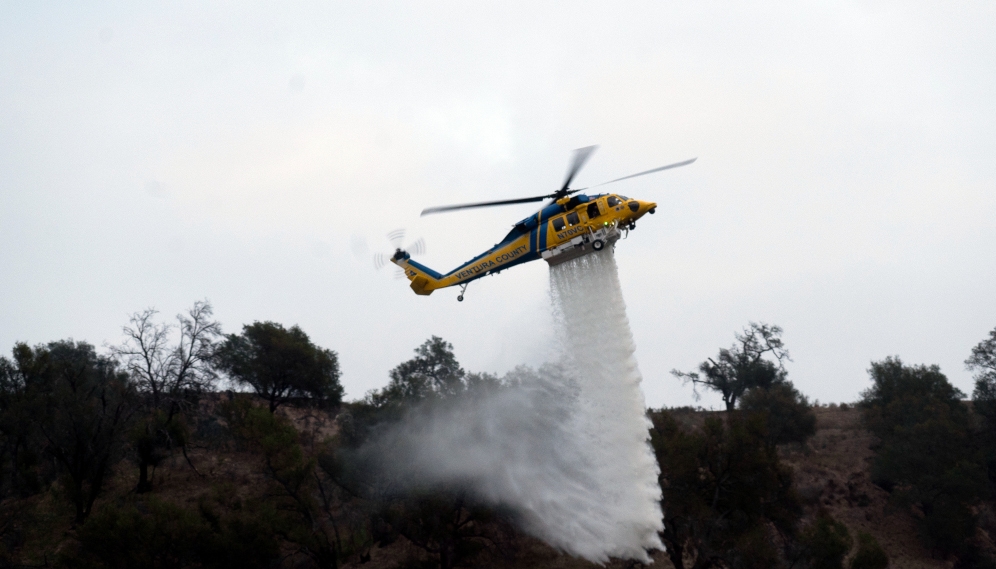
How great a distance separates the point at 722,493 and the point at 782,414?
17.9m

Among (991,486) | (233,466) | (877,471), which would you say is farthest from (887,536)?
(233,466)

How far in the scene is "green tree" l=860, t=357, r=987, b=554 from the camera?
46.8m

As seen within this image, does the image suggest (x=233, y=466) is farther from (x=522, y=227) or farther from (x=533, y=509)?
(x=522, y=227)

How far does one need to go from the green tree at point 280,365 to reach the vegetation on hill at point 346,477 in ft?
0.45

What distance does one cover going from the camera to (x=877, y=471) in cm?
5225

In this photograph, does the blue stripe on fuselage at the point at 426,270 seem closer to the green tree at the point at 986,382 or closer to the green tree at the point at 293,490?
the green tree at the point at 293,490

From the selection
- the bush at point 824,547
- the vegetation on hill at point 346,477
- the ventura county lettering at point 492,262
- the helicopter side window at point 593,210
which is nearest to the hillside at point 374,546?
the vegetation on hill at point 346,477

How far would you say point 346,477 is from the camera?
39.2 meters

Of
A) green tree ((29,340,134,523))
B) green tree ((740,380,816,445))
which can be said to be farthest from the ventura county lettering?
green tree ((740,380,816,445))

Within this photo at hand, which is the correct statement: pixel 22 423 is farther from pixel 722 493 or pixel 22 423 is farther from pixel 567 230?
pixel 722 493

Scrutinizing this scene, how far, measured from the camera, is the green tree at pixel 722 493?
124ft

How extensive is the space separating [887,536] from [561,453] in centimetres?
2575

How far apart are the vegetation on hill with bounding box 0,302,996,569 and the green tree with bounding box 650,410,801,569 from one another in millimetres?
99

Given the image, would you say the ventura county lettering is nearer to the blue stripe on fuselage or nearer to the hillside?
the blue stripe on fuselage
